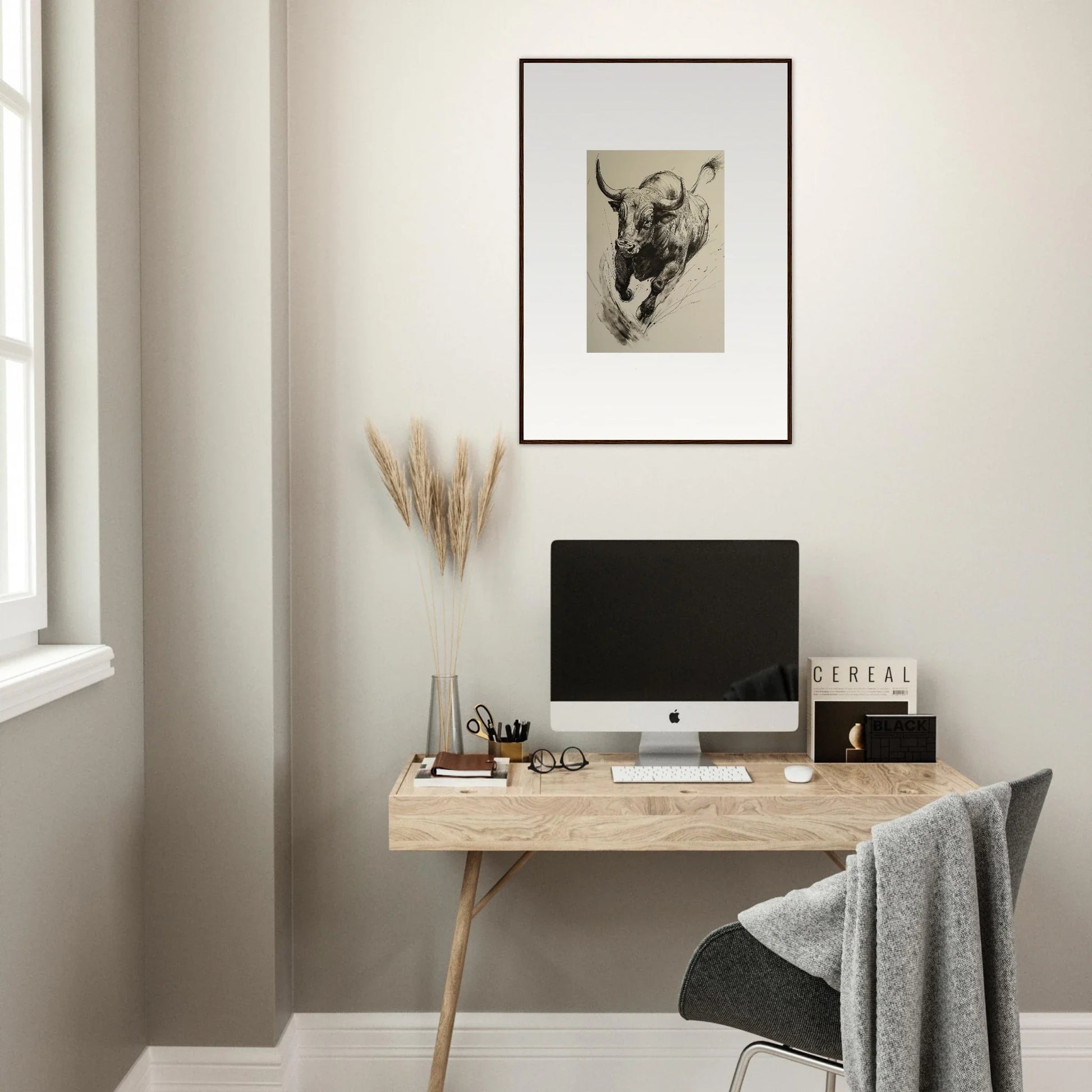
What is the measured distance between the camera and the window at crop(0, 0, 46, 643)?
1765 millimetres

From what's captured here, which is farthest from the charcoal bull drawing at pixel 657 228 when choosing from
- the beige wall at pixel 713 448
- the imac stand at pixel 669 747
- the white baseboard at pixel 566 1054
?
the white baseboard at pixel 566 1054

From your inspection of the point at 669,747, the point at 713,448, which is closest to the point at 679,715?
the point at 669,747

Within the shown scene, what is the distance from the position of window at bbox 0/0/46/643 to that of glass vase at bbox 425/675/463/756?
81 cm

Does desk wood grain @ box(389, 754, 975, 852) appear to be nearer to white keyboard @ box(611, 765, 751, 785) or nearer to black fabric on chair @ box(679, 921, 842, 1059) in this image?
white keyboard @ box(611, 765, 751, 785)

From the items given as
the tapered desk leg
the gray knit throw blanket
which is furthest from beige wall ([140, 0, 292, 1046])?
the gray knit throw blanket

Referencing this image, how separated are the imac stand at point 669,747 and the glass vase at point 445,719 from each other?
0.41 metres

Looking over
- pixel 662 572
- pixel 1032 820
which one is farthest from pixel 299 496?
pixel 1032 820

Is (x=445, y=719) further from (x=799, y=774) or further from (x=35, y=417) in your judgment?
(x=35, y=417)

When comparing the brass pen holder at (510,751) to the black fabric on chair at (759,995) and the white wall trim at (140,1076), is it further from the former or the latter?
the white wall trim at (140,1076)

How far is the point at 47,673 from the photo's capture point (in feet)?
5.33

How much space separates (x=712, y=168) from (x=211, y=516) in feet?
4.53

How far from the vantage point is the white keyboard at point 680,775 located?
1999 millimetres

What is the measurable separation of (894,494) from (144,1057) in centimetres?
211

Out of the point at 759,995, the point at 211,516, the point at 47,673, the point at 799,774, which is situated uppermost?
the point at 211,516
